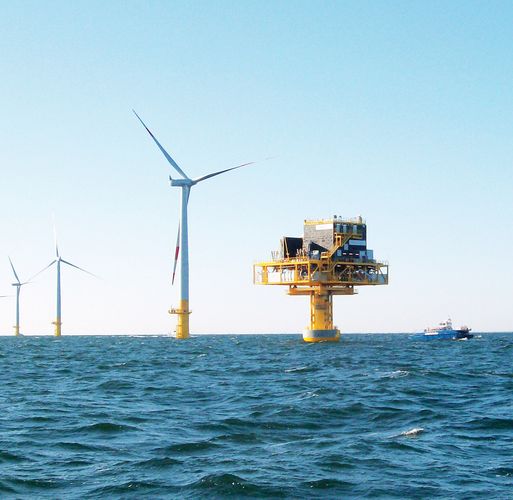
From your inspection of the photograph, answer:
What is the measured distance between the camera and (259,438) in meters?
25.5

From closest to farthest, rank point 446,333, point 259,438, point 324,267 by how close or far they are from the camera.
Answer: point 259,438 → point 324,267 → point 446,333

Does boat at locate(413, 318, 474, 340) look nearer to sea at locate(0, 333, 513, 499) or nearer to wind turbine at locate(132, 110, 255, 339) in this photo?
wind turbine at locate(132, 110, 255, 339)

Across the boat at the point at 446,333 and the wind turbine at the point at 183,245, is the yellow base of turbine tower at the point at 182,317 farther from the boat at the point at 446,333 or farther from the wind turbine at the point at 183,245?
the boat at the point at 446,333

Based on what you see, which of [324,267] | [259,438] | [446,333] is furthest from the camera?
[446,333]

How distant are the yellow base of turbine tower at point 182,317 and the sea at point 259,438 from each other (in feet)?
244

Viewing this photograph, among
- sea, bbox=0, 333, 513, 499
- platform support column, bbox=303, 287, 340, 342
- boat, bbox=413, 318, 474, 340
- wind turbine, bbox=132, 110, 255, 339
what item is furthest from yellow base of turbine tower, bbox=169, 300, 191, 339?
sea, bbox=0, 333, 513, 499

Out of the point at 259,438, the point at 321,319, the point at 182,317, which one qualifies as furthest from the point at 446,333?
the point at 259,438

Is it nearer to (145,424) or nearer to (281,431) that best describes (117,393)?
(145,424)

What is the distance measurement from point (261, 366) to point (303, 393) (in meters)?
22.9

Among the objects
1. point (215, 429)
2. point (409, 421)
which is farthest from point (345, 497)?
point (409, 421)

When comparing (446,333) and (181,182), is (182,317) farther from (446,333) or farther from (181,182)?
(446,333)

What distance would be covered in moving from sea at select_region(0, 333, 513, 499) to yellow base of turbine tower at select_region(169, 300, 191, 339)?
74305 mm

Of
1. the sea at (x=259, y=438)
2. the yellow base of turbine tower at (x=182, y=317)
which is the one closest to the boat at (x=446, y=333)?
the yellow base of turbine tower at (x=182, y=317)

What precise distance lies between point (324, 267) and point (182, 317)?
2466 centimetres
